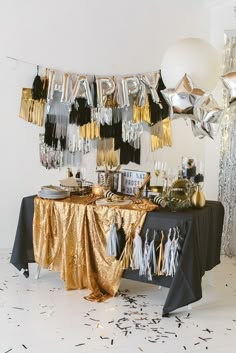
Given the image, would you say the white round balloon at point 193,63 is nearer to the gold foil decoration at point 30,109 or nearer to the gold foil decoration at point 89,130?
the gold foil decoration at point 89,130

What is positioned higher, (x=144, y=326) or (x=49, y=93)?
(x=49, y=93)

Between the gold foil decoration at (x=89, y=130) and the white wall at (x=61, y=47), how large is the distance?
237 mm

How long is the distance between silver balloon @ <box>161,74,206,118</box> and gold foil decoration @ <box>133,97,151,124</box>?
1703mm

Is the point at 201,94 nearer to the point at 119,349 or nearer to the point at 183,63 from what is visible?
the point at 183,63

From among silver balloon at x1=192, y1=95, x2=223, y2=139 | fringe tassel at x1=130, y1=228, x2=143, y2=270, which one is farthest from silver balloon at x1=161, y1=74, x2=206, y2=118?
fringe tassel at x1=130, y1=228, x2=143, y2=270

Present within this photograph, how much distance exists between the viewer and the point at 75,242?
11.8 ft

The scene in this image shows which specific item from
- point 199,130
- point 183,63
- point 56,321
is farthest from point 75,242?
point 183,63

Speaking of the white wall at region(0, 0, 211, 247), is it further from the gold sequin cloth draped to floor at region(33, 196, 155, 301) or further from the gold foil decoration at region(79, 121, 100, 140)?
the gold sequin cloth draped to floor at region(33, 196, 155, 301)

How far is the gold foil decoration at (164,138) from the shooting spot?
496 centimetres

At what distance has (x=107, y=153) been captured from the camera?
4828 mm

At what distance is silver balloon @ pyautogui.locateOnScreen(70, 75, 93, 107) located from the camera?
4.62 meters

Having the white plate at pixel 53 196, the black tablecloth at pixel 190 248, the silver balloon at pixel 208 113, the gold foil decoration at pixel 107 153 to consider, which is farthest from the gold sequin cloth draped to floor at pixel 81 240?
the gold foil decoration at pixel 107 153

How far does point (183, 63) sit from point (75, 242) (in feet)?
5.15

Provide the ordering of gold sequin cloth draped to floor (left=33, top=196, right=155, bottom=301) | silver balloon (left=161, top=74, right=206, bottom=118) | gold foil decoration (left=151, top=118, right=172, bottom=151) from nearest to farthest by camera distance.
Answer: silver balloon (left=161, top=74, right=206, bottom=118) → gold sequin cloth draped to floor (left=33, top=196, right=155, bottom=301) → gold foil decoration (left=151, top=118, right=172, bottom=151)
